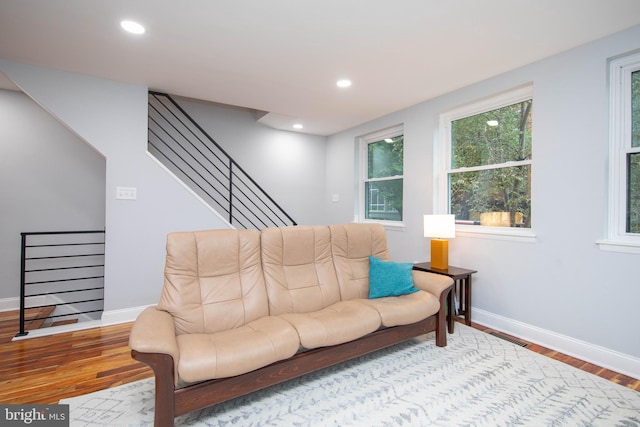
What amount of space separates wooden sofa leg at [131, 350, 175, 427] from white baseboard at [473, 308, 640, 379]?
114 inches

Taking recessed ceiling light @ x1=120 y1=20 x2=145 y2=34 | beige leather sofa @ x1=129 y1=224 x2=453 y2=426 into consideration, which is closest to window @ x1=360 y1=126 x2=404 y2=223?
beige leather sofa @ x1=129 y1=224 x2=453 y2=426

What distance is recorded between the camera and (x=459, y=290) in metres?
3.26

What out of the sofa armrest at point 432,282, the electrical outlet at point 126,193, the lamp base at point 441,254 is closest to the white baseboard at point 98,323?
the electrical outlet at point 126,193

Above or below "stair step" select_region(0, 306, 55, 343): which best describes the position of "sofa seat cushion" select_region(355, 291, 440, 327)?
above

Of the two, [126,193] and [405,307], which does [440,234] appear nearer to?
[405,307]

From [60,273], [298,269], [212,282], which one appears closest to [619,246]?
[298,269]

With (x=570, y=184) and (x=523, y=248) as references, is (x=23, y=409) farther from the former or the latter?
(x=570, y=184)

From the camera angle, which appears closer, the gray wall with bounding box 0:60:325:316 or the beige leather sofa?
the beige leather sofa

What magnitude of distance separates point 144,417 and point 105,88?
3.06 metres

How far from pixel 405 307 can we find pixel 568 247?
147 cm

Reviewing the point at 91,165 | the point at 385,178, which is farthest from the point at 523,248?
the point at 91,165

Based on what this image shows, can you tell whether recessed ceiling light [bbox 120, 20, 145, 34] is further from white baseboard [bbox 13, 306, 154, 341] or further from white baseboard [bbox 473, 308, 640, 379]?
white baseboard [bbox 473, 308, 640, 379]

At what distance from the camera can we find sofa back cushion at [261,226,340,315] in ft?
7.77

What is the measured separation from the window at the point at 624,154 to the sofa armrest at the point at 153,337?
305 cm
